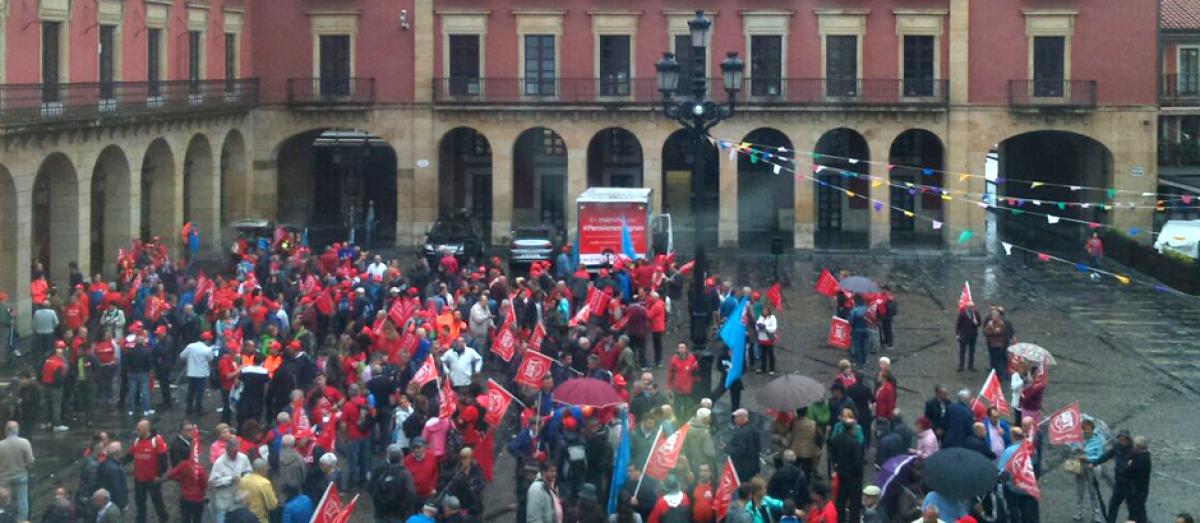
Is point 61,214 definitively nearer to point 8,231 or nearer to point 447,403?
point 8,231

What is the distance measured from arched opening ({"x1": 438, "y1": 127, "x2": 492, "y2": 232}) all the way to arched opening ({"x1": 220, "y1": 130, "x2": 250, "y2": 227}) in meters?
7.23

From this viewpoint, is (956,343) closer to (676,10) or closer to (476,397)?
(476,397)

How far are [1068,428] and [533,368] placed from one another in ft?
22.7

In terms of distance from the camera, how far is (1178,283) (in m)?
41.2

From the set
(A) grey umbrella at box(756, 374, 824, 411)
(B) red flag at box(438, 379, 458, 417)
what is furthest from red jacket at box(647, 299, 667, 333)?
(A) grey umbrella at box(756, 374, 824, 411)

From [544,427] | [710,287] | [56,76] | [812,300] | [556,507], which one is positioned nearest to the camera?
[556,507]

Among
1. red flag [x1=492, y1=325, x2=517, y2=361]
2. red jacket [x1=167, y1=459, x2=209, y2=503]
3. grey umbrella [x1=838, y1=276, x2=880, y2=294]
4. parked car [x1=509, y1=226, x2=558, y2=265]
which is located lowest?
red jacket [x1=167, y1=459, x2=209, y2=503]

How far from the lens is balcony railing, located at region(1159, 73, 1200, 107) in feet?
191

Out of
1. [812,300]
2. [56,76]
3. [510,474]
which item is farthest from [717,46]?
[510,474]

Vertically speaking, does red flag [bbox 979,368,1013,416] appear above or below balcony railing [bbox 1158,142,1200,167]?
below

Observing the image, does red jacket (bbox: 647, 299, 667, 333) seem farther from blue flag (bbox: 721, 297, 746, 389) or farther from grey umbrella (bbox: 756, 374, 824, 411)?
grey umbrella (bbox: 756, 374, 824, 411)

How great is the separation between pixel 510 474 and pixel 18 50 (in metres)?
16.8

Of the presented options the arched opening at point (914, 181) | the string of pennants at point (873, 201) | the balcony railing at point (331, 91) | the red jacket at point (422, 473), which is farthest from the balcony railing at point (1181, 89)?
the red jacket at point (422, 473)

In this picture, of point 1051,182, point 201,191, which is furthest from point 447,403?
point 1051,182
